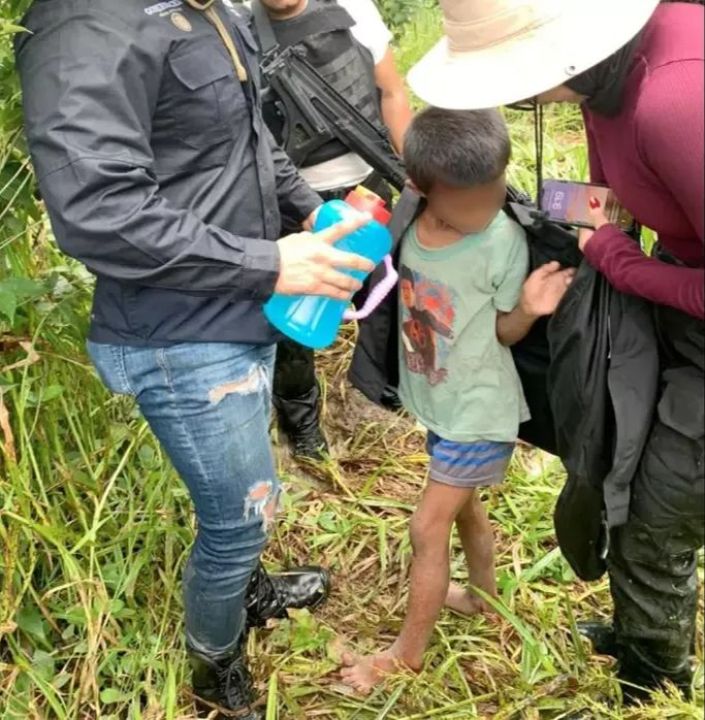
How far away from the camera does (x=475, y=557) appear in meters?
2.35

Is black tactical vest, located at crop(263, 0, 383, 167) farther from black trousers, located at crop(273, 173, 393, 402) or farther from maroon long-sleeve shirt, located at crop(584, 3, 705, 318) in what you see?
maroon long-sleeve shirt, located at crop(584, 3, 705, 318)

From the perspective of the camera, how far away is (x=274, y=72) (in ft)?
8.18

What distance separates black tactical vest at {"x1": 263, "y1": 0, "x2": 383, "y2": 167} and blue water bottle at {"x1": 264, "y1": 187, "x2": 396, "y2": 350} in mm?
758

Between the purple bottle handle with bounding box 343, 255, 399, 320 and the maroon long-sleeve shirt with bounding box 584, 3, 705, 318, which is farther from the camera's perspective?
the purple bottle handle with bounding box 343, 255, 399, 320

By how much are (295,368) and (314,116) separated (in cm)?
82

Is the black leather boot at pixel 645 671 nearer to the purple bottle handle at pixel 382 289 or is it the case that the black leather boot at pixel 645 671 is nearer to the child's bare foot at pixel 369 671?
the child's bare foot at pixel 369 671

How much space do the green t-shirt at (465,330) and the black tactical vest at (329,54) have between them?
0.80 m

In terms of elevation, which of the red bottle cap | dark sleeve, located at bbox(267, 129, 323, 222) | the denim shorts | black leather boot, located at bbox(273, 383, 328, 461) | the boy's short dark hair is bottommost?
black leather boot, located at bbox(273, 383, 328, 461)

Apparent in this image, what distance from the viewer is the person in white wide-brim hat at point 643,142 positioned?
4.26 feet

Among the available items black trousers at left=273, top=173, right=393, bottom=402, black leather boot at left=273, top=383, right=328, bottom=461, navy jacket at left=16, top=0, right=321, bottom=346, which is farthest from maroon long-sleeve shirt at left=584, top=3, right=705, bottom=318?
black leather boot at left=273, top=383, right=328, bottom=461

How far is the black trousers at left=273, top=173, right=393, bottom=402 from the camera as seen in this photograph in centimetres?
286

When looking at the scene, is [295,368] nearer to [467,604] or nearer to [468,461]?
[467,604]

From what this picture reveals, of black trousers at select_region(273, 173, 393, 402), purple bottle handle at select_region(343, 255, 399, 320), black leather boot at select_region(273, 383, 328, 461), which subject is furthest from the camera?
black leather boot at select_region(273, 383, 328, 461)

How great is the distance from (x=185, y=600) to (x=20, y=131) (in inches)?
42.0
